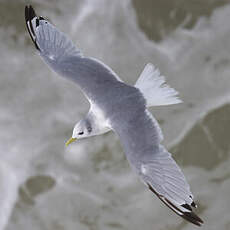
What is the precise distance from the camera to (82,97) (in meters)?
4.32

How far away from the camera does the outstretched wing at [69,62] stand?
10.1 feet

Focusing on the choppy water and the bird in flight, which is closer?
the bird in flight

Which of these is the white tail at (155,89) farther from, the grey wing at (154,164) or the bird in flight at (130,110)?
the grey wing at (154,164)

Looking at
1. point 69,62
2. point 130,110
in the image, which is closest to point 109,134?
point 69,62

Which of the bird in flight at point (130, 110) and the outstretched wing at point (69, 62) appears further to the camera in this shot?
the outstretched wing at point (69, 62)

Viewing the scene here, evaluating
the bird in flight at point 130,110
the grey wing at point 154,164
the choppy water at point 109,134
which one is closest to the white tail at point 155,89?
the bird in flight at point 130,110

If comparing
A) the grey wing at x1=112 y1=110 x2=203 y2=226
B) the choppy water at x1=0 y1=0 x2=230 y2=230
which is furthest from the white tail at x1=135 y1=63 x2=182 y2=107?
the choppy water at x1=0 y1=0 x2=230 y2=230

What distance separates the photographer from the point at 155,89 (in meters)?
2.95

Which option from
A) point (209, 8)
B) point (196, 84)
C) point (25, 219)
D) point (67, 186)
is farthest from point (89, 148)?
point (209, 8)

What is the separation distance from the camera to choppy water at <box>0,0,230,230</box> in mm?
3883

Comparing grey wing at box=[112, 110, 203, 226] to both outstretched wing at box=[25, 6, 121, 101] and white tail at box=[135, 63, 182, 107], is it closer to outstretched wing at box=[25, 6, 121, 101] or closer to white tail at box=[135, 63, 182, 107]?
white tail at box=[135, 63, 182, 107]

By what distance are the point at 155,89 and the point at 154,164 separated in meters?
0.52

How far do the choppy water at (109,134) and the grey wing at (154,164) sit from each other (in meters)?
1.19

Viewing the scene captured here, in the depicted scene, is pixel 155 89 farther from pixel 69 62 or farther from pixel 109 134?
pixel 109 134
